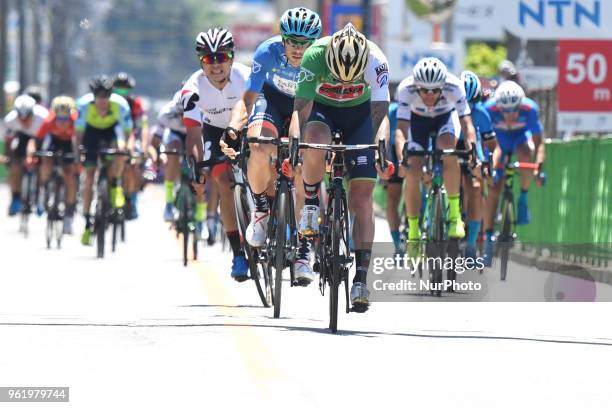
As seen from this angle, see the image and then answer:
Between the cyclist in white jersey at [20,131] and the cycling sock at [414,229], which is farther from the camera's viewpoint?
the cyclist in white jersey at [20,131]

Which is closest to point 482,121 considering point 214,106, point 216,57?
point 214,106

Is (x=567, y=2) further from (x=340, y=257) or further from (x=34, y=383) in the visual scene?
(x=34, y=383)

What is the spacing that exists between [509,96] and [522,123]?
421 mm

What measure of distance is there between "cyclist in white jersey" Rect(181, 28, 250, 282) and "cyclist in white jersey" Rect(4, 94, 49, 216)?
471 inches

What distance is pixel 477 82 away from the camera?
18203 millimetres

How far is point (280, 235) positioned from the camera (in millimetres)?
12609

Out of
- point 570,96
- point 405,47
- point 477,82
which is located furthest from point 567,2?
point 405,47

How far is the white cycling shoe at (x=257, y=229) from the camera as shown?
43.9 ft

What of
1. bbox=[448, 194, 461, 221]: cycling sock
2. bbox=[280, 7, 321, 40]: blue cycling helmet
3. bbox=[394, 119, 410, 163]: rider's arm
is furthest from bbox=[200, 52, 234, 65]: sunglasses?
bbox=[448, 194, 461, 221]: cycling sock

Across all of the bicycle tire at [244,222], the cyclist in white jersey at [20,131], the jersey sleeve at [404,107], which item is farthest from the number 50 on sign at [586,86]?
the cyclist in white jersey at [20,131]

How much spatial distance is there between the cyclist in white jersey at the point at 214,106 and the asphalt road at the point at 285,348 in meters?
Answer: 0.84

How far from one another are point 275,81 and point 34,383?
16.6 feet

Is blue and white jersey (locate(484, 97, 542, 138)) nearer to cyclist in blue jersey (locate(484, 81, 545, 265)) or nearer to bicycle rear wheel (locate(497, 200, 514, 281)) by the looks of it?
cyclist in blue jersey (locate(484, 81, 545, 265))

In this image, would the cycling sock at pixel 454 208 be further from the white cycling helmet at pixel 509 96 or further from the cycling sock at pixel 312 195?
the cycling sock at pixel 312 195
